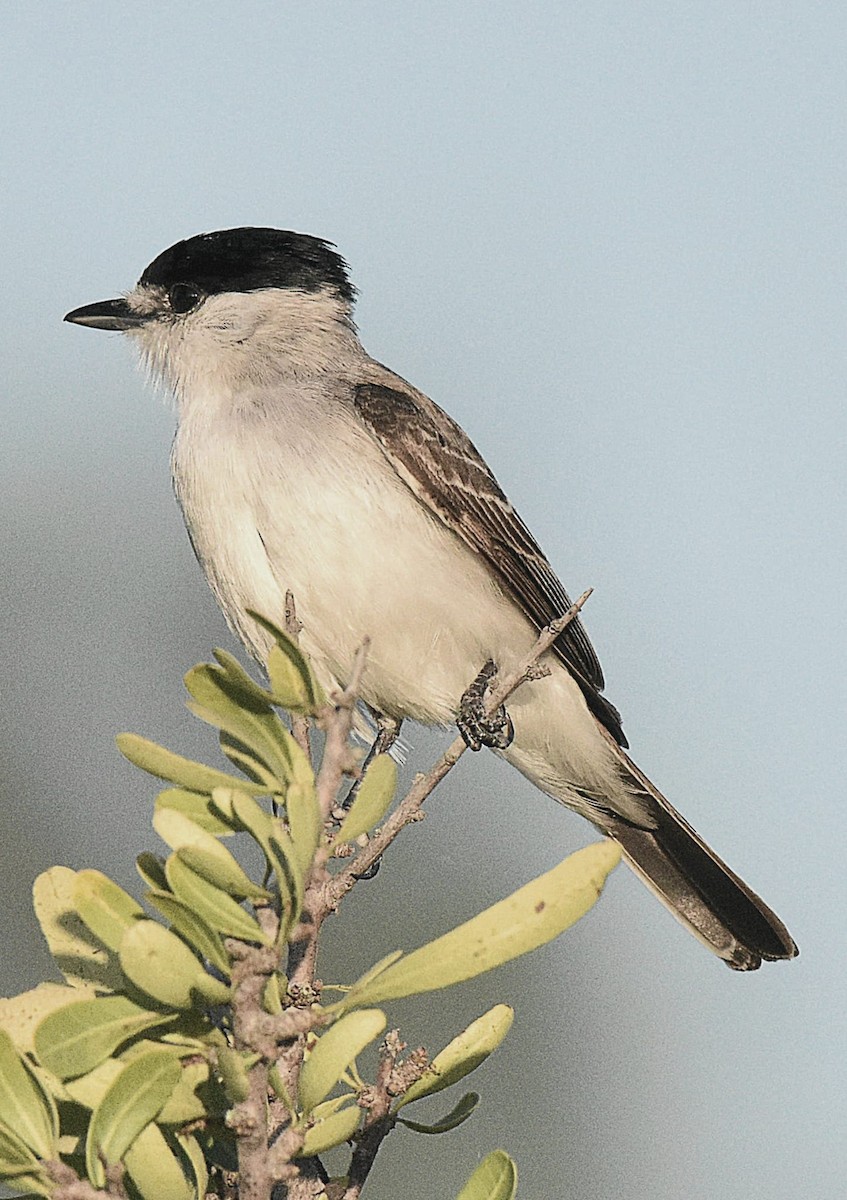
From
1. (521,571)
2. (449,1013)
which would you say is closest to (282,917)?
(521,571)

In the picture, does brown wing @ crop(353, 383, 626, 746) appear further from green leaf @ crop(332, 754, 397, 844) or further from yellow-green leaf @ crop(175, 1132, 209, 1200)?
yellow-green leaf @ crop(175, 1132, 209, 1200)

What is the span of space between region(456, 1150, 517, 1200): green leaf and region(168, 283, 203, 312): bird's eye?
12.1ft

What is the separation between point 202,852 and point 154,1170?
301 millimetres

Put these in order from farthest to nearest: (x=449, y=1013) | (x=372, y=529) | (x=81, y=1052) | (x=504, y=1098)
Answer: (x=504, y=1098) < (x=449, y=1013) < (x=372, y=529) < (x=81, y=1052)

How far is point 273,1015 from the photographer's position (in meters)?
1.47

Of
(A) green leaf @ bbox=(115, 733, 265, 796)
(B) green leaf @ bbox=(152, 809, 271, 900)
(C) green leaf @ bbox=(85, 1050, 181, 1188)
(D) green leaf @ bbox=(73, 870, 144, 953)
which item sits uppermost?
(A) green leaf @ bbox=(115, 733, 265, 796)

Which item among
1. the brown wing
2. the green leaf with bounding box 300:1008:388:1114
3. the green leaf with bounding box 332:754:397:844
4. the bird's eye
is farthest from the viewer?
the bird's eye

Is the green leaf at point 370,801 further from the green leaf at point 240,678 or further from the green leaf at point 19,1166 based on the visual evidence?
the green leaf at point 19,1166

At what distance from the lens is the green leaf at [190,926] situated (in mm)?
1396

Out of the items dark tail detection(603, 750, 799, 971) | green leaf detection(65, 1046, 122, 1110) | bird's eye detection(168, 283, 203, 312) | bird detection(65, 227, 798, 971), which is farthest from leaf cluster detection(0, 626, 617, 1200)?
bird's eye detection(168, 283, 203, 312)

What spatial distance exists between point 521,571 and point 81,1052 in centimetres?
319

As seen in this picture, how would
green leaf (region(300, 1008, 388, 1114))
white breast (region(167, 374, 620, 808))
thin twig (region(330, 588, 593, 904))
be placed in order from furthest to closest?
white breast (region(167, 374, 620, 808))
thin twig (region(330, 588, 593, 904))
green leaf (region(300, 1008, 388, 1114))

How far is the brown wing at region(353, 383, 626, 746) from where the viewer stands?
422 cm

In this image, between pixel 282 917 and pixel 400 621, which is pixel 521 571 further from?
pixel 282 917
